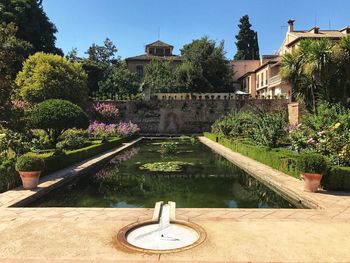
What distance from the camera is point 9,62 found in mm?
11328

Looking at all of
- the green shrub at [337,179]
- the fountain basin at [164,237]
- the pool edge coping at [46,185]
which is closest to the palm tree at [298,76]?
the green shrub at [337,179]

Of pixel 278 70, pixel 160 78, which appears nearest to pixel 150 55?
pixel 160 78

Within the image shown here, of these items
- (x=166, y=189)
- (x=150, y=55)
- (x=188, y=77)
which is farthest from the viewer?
(x=150, y=55)

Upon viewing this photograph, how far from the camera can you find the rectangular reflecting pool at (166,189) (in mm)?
7863

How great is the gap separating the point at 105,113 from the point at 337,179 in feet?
86.6

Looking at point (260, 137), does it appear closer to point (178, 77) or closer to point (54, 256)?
point (54, 256)

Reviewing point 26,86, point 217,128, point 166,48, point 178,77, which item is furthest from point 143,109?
point 166,48

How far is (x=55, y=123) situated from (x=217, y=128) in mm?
14782

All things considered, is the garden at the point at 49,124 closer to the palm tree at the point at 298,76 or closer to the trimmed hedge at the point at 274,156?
the trimmed hedge at the point at 274,156

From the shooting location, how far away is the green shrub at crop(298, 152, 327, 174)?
303 inches

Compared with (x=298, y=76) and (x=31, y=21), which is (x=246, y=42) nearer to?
(x=31, y=21)

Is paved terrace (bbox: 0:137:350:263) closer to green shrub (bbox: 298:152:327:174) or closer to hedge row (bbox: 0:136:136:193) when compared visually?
green shrub (bbox: 298:152:327:174)

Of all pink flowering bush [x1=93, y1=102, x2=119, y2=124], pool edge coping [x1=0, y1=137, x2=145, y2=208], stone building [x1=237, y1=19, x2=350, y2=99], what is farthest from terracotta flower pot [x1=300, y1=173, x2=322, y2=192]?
pink flowering bush [x1=93, y1=102, x2=119, y2=124]

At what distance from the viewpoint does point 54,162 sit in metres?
11.0
